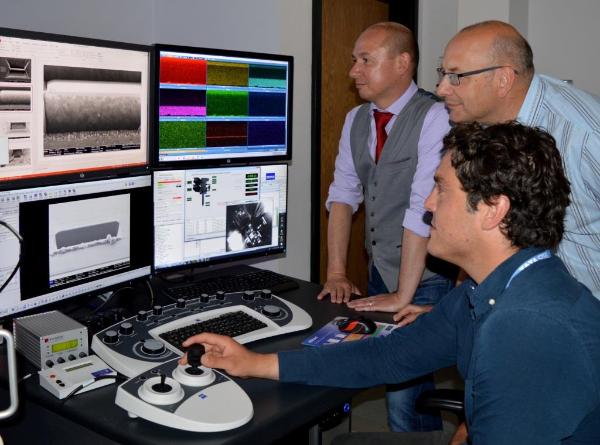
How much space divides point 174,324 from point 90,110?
0.62m

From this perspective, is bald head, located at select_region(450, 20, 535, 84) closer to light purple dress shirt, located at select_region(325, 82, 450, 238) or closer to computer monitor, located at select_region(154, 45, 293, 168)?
light purple dress shirt, located at select_region(325, 82, 450, 238)

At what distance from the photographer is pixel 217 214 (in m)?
2.26

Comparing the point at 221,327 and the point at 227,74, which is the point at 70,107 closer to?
the point at 227,74

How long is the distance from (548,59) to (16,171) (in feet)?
12.5

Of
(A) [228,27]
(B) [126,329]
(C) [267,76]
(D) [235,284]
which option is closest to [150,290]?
(D) [235,284]

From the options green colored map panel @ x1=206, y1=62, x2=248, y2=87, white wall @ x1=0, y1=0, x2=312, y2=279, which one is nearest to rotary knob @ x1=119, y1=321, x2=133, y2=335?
green colored map panel @ x1=206, y1=62, x2=248, y2=87

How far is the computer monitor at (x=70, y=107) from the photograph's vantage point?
1.76 m

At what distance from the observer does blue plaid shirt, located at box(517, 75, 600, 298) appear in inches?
77.4

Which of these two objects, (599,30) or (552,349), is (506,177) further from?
(599,30)

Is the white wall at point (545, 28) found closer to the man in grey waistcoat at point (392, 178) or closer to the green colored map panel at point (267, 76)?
the man in grey waistcoat at point (392, 178)

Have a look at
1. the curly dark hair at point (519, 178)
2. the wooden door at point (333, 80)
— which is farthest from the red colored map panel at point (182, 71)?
the wooden door at point (333, 80)

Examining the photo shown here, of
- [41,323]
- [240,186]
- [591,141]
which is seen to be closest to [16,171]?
[41,323]

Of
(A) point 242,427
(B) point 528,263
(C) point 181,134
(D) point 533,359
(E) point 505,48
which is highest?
(E) point 505,48

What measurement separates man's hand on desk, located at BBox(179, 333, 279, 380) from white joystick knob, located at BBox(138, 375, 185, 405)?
0.40ft
